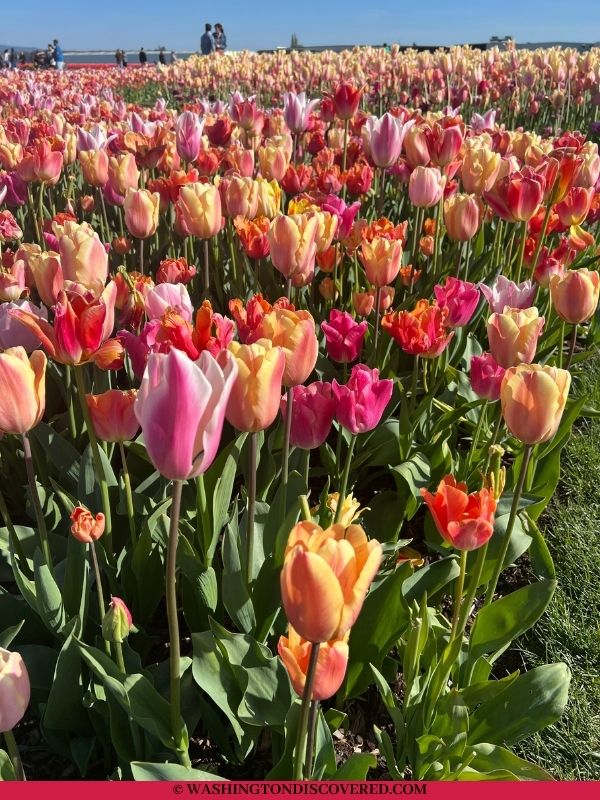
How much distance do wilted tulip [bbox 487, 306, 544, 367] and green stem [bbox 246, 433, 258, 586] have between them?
0.63 m

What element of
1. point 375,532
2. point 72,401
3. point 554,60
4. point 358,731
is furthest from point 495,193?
point 554,60

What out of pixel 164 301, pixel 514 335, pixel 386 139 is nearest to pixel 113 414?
pixel 164 301

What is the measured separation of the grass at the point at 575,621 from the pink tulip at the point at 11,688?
1257mm

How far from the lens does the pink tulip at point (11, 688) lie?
41.0 inches

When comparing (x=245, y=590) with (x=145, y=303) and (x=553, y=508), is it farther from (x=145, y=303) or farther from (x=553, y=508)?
(x=553, y=508)

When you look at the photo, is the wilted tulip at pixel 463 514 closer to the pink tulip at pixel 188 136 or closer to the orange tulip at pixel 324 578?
the orange tulip at pixel 324 578

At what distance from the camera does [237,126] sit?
185 inches

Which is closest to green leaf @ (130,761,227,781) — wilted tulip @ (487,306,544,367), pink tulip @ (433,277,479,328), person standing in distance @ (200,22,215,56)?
wilted tulip @ (487,306,544,367)

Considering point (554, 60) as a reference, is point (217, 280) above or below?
below

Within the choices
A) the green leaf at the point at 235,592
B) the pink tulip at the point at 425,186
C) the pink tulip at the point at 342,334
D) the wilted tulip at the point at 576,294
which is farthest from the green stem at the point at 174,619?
the pink tulip at the point at 425,186

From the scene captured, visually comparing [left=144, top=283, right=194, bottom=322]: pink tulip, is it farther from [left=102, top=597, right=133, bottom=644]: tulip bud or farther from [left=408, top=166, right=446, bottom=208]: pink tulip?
[left=408, top=166, right=446, bottom=208]: pink tulip

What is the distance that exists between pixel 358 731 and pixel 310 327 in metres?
1.10

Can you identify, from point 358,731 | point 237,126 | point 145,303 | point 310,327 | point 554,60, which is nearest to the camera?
point 310,327

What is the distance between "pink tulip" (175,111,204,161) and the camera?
139 inches
